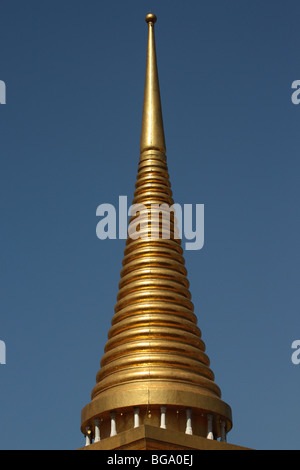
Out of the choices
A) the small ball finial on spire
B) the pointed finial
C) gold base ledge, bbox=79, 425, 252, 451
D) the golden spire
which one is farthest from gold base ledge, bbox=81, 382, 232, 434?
the small ball finial on spire

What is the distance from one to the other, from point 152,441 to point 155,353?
4268 millimetres

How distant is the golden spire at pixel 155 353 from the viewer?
23875 mm

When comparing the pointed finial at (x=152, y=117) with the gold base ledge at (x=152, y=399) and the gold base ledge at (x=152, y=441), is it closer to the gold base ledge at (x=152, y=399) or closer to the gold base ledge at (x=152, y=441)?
the gold base ledge at (x=152, y=399)

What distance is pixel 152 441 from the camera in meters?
21.0

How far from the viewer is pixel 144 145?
30156 millimetres

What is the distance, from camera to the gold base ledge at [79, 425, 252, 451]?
20.9 m

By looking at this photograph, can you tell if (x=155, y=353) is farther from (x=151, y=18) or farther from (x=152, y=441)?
(x=151, y=18)

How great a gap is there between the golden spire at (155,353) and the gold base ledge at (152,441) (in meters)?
0.32

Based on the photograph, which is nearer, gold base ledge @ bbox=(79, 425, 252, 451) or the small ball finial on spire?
gold base ledge @ bbox=(79, 425, 252, 451)

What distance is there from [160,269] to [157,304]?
4.49ft

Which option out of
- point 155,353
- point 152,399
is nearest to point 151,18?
point 155,353

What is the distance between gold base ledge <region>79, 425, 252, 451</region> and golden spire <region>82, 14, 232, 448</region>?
1.06ft

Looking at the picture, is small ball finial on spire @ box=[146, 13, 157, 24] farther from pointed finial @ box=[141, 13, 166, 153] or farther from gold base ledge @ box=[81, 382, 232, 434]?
gold base ledge @ box=[81, 382, 232, 434]
